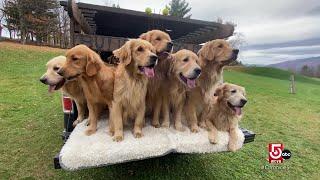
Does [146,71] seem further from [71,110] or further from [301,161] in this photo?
[301,161]

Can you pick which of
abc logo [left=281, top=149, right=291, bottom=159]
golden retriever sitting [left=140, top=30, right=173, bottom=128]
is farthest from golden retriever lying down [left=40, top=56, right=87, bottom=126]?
abc logo [left=281, top=149, right=291, bottom=159]

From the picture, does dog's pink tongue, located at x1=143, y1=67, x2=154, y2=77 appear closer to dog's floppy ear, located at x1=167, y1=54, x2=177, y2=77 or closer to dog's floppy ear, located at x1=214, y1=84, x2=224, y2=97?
dog's floppy ear, located at x1=167, y1=54, x2=177, y2=77

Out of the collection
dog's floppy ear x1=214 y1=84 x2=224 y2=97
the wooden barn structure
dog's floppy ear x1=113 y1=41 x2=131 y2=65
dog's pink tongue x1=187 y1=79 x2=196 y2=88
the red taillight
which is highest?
the wooden barn structure

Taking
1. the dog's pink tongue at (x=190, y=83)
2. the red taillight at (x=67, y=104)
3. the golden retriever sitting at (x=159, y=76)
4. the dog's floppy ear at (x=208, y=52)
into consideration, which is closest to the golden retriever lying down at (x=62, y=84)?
the red taillight at (x=67, y=104)

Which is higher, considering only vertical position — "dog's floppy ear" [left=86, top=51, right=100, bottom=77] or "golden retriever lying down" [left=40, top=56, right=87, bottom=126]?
"dog's floppy ear" [left=86, top=51, right=100, bottom=77]

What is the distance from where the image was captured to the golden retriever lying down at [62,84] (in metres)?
3.78

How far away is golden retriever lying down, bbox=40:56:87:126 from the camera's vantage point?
378cm

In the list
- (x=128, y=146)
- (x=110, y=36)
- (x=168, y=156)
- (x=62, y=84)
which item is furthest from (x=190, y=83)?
(x=168, y=156)

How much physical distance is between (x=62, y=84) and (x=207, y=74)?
1947mm

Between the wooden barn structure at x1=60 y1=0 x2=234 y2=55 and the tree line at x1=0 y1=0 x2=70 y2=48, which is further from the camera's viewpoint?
the tree line at x1=0 y1=0 x2=70 y2=48

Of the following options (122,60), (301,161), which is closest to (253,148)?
(301,161)

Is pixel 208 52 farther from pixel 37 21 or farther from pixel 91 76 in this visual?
pixel 37 21

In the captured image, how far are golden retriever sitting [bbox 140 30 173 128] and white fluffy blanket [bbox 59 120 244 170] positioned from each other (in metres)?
0.25

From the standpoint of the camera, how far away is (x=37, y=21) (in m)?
33.3
